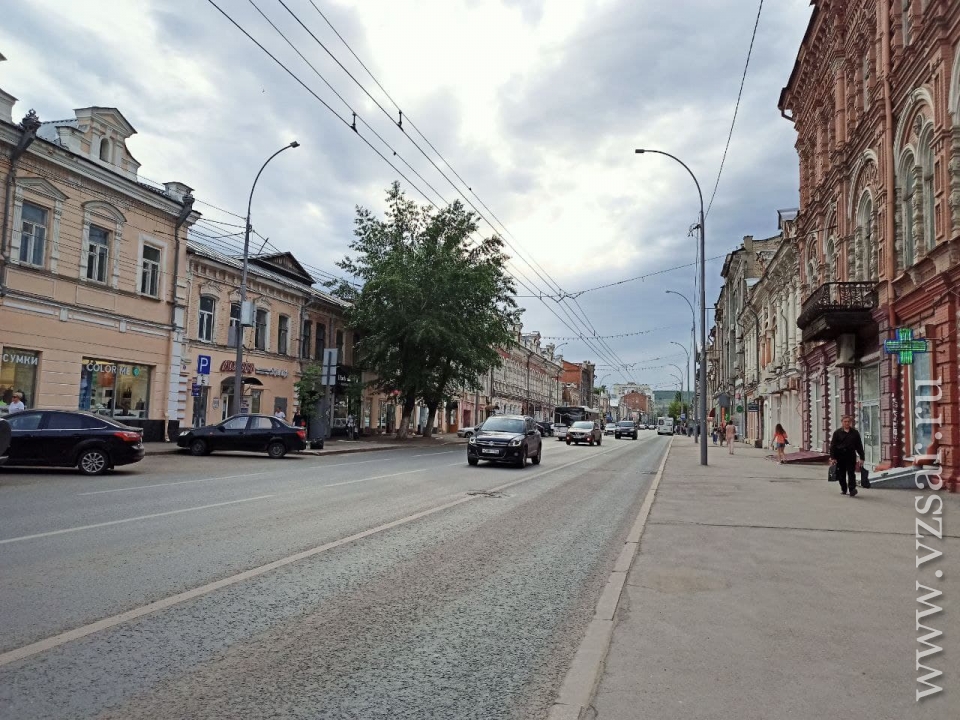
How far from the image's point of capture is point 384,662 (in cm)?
448

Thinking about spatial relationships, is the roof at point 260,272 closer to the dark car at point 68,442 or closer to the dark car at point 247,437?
the dark car at point 247,437

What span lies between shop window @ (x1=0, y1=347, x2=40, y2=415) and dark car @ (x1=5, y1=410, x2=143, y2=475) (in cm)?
664

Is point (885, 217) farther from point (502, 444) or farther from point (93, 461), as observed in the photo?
point (93, 461)

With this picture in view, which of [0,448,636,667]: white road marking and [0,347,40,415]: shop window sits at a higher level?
[0,347,40,415]: shop window

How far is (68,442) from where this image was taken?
16.8 metres

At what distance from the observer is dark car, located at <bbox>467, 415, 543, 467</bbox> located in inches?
880

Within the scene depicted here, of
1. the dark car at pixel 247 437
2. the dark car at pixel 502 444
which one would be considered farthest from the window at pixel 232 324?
the dark car at pixel 502 444

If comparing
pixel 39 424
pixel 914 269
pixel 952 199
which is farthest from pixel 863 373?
pixel 39 424

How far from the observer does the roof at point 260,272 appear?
32388 mm

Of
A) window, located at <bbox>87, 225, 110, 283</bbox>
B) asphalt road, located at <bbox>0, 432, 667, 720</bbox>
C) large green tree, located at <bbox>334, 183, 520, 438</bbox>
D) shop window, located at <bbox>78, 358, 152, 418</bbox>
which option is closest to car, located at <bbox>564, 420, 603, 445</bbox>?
large green tree, located at <bbox>334, 183, 520, 438</bbox>

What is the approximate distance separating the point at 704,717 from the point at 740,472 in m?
19.2

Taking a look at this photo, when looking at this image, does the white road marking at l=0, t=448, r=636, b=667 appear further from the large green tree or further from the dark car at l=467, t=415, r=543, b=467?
the large green tree

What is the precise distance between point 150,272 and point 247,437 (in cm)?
868

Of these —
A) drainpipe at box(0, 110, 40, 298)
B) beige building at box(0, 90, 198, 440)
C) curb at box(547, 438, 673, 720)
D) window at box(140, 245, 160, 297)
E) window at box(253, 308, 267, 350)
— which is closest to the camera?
curb at box(547, 438, 673, 720)
